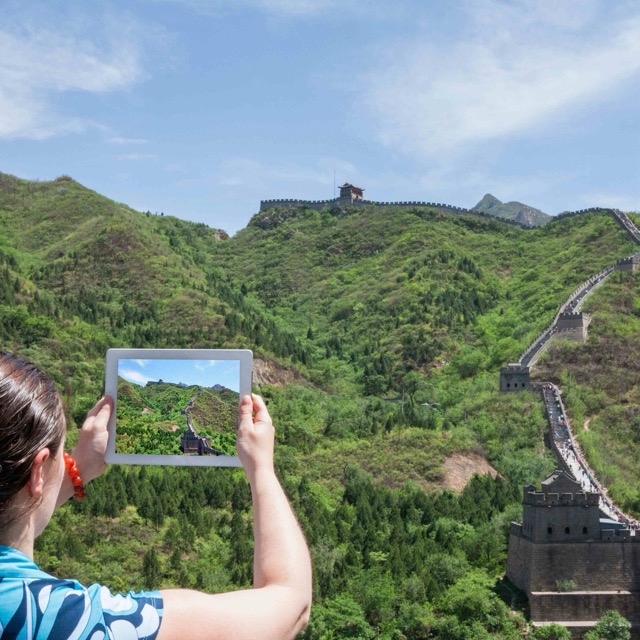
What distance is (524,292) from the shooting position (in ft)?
316

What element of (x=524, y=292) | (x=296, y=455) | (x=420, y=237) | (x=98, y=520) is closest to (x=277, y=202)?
(x=420, y=237)

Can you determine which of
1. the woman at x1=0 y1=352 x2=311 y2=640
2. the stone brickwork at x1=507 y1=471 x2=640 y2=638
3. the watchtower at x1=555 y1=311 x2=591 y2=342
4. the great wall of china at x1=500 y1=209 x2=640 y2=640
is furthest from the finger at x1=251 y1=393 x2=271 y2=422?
the watchtower at x1=555 y1=311 x2=591 y2=342

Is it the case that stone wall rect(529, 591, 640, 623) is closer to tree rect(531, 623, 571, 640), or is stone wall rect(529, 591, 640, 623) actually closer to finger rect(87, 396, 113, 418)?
tree rect(531, 623, 571, 640)

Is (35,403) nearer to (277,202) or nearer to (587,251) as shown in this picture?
(587,251)

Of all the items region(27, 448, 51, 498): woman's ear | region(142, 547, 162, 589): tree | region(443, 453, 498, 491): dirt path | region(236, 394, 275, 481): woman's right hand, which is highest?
region(236, 394, 275, 481): woman's right hand

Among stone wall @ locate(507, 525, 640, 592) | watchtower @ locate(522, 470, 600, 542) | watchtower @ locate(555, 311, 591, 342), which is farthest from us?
watchtower @ locate(555, 311, 591, 342)

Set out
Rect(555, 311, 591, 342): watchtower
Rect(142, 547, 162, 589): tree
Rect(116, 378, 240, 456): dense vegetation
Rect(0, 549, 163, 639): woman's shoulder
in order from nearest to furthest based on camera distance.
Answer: Rect(0, 549, 163, 639): woman's shoulder → Rect(116, 378, 240, 456): dense vegetation → Rect(142, 547, 162, 589): tree → Rect(555, 311, 591, 342): watchtower

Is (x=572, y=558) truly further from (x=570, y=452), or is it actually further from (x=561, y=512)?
(x=570, y=452)

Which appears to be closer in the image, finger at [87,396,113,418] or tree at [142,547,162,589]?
finger at [87,396,113,418]

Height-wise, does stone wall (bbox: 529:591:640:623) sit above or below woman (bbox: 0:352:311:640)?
below

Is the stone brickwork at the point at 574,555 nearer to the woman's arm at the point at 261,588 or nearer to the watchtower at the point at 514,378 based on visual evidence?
the watchtower at the point at 514,378

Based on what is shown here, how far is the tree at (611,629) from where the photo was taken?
3912cm

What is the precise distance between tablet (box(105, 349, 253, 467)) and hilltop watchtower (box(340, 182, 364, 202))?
124 m

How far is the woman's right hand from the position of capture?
13.8 feet
